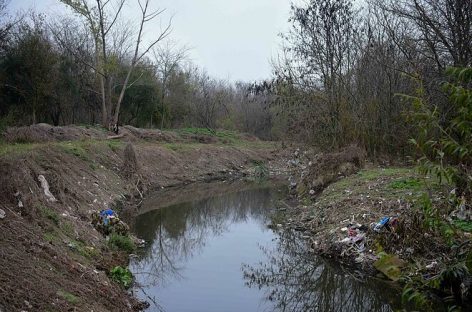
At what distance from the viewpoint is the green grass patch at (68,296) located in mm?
5387

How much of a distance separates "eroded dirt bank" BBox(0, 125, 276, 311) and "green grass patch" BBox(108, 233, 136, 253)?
0.70 feet

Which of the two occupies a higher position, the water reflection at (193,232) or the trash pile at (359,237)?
the trash pile at (359,237)

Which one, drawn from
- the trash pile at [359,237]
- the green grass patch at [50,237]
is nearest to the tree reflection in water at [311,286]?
the trash pile at [359,237]

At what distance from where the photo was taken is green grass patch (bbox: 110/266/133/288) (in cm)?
741

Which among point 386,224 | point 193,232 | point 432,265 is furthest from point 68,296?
point 193,232

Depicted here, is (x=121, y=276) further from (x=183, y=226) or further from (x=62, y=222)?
(x=183, y=226)

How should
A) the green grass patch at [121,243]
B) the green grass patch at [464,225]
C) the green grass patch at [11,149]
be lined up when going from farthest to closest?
the green grass patch at [11,149], the green grass patch at [121,243], the green grass patch at [464,225]

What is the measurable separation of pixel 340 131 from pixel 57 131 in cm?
1197

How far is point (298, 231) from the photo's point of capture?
37.5 feet

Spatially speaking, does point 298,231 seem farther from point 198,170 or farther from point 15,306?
point 198,170

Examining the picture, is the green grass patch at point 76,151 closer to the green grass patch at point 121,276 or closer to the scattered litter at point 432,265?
the green grass patch at point 121,276

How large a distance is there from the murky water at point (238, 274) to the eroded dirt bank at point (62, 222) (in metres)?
0.90

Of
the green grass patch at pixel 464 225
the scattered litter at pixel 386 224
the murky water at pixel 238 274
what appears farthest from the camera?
the scattered litter at pixel 386 224

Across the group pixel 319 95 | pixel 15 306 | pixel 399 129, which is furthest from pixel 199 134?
pixel 15 306
